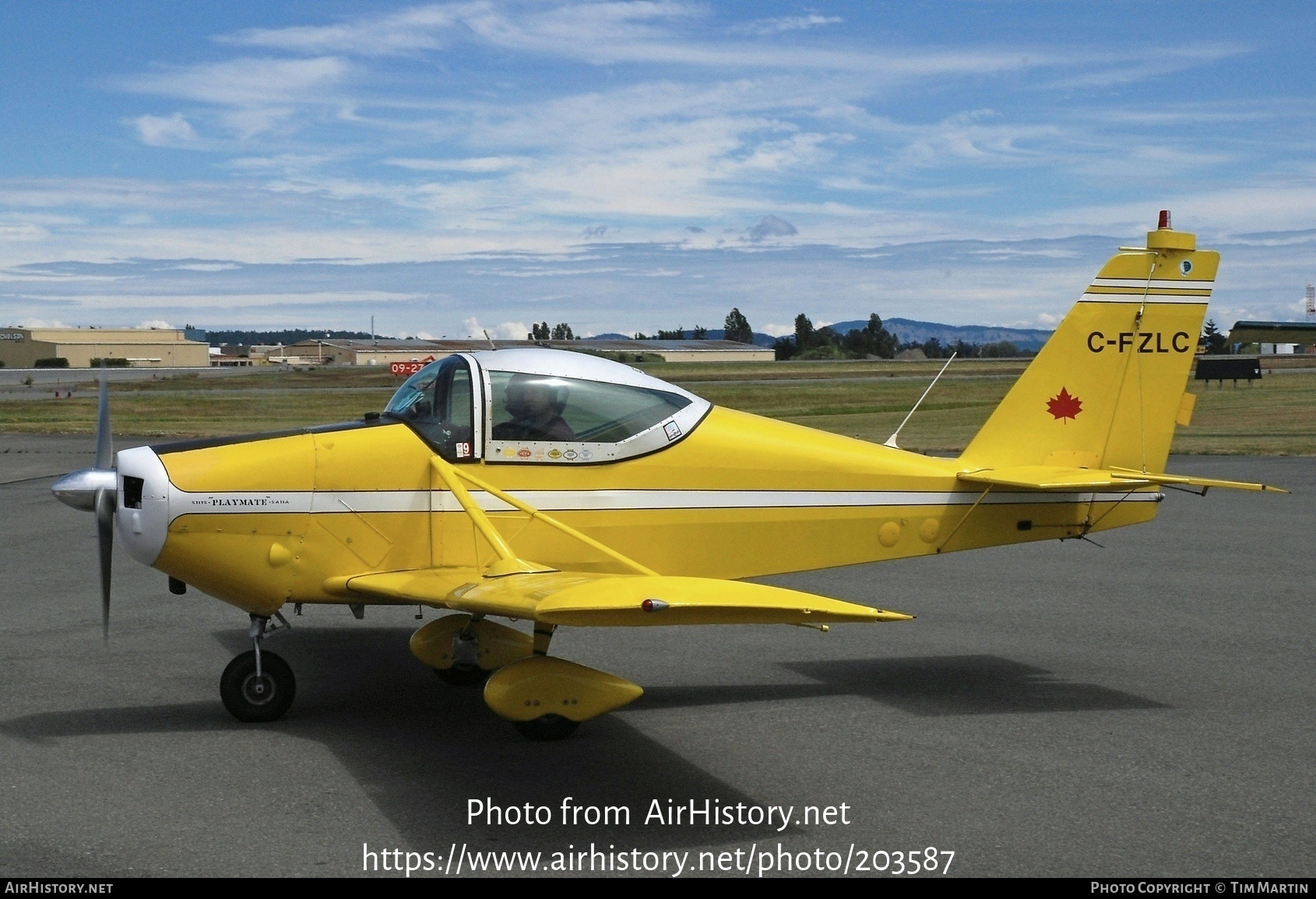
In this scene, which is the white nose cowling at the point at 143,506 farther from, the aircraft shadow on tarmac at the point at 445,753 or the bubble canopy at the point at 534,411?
the bubble canopy at the point at 534,411

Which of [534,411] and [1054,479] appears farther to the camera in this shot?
[1054,479]

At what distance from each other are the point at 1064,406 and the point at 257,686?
5.35 meters

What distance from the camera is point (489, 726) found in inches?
264

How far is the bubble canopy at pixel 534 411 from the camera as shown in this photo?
22.4 ft

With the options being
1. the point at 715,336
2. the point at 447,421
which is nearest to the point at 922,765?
the point at 447,421

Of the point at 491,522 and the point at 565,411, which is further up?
the point at 565,411

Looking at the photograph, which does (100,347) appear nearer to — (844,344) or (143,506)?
(844,344)

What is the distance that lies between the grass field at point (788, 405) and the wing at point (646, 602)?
16727 mm

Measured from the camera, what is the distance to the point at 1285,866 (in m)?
4.60

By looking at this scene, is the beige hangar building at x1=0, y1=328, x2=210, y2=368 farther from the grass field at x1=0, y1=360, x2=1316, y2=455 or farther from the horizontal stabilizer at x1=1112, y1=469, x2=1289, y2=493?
the horizontal stabilizer at x1=1112, y1=469, x2=1289, y2=493

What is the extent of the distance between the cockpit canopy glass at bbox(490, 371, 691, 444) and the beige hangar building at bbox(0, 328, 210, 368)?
121 metres

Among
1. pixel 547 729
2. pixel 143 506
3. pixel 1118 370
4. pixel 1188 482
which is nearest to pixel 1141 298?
pixel 1118 370

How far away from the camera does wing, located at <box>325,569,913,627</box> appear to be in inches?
189

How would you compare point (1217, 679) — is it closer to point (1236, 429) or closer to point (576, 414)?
point (576, 414)
